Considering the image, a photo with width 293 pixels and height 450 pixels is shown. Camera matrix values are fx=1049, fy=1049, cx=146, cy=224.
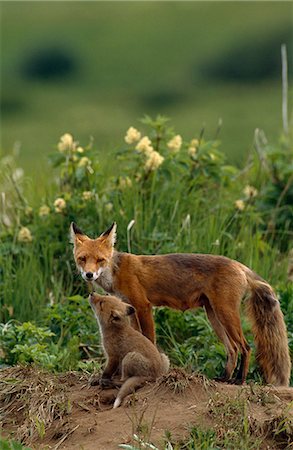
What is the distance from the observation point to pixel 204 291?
695cm

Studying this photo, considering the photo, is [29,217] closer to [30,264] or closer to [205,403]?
[30,264]

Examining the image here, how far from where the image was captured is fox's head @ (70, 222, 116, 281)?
6.82 metres

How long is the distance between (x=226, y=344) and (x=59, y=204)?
2834 mm

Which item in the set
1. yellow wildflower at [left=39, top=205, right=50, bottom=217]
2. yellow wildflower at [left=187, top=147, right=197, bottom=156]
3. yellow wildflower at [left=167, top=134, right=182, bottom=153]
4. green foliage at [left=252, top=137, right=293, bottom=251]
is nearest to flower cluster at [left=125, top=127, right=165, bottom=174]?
yellow wildflower at [left=167, top=134, right=182, bottom=153]

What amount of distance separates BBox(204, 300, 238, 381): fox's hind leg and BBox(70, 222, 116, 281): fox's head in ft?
2.45

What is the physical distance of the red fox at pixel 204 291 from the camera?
6.87 meters

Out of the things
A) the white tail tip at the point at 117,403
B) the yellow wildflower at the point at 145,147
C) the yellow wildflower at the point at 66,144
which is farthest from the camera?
the yellow wildflower at the point at 66,144

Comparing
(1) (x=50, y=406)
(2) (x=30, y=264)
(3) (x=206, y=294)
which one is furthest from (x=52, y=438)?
(2) (x=30, y=264)

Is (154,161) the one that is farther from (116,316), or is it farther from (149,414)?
(149,414)

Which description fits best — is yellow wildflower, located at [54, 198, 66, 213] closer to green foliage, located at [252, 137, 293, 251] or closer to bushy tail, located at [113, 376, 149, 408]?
green foliage, located at [252, 137, 293, 251]

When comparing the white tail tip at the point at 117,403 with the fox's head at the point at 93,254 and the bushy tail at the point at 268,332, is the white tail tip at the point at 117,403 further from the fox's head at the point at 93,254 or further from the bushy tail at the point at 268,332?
the bushy tail at the point at 268,332

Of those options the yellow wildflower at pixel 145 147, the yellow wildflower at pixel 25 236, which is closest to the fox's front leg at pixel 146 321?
the yellow wildflower at pixel 25 236

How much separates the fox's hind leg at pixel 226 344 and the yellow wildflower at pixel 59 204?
2.57m

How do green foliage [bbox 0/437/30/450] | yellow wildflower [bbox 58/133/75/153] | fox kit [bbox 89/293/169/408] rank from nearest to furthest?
green foliage [bbox 0/437/30/450]
fox kit [bbox 89/293/169/408]
yellow wildflower [bbox 58/133/75/153]
